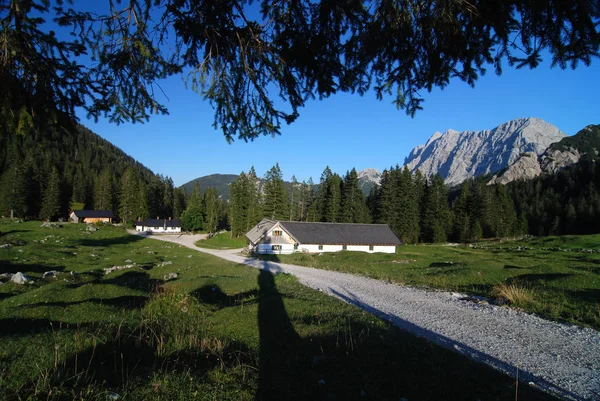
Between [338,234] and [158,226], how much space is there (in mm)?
61349

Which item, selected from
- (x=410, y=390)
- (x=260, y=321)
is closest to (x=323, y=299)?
(x=260, y=321)

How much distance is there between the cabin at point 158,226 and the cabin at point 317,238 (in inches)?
1917

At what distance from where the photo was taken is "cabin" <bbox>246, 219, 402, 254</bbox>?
48.3m

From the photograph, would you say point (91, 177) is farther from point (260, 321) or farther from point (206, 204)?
point (260, 321)

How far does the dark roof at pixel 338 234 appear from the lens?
4916cm

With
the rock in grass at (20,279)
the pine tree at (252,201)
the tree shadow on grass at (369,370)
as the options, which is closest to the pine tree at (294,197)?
the pine tree at (252,201)

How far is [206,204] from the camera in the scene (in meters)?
97.4

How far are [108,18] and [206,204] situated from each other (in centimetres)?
9661

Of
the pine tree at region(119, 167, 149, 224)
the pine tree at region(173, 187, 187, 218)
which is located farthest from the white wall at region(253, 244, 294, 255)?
the pine tree at region(173, 187, 187, 218)

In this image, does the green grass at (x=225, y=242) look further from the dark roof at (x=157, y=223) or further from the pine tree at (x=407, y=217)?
the pine tree at (x=407, y=217)

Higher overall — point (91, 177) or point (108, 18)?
point (91, 177)

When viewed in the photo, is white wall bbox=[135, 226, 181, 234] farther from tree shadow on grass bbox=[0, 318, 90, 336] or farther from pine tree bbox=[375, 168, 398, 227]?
tree shadow on grass bbox=[0, 318, 90, 336]

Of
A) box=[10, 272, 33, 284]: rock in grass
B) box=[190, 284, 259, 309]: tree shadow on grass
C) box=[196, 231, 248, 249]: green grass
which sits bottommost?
box=[196, 231, 248, 249]: green grass

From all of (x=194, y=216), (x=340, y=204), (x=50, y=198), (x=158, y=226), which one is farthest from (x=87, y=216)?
(x=340, y=204)
